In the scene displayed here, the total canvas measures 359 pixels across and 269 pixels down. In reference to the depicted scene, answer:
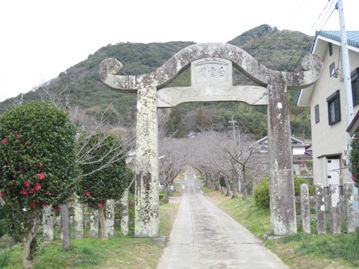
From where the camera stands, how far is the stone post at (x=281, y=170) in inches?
442

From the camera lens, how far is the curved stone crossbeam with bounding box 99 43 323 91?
11.6 metres

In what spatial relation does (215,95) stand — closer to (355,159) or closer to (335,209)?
(355,159)

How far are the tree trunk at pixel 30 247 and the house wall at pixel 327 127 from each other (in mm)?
12617

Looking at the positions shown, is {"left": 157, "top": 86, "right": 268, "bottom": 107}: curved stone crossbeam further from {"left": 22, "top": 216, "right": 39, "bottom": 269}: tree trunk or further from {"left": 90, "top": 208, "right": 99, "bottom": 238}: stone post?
{"left": 22, "top": 216, "right": 39, "bottom": 269}: tree trunk

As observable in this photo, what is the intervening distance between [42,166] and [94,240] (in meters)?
4.85

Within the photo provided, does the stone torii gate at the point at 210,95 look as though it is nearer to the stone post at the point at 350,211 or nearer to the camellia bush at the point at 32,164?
the stone post at the point at 350,211

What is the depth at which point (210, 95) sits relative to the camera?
38.1 ft

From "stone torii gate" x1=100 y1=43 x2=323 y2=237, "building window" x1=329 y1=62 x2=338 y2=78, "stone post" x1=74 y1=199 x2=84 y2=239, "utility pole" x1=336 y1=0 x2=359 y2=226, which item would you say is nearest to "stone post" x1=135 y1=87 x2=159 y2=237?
"stone torii gate" x1=100 y1=43 x2=323 y2=237

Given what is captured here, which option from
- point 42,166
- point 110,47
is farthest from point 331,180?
point 110,47

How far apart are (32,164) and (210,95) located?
21.5 ft

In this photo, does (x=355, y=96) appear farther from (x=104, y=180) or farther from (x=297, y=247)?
(x=104, y=180)

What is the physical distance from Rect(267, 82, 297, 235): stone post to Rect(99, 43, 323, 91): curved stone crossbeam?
0.58m

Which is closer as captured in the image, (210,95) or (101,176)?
(101,176)

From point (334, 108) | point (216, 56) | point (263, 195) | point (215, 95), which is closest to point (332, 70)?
point (334, 108)
